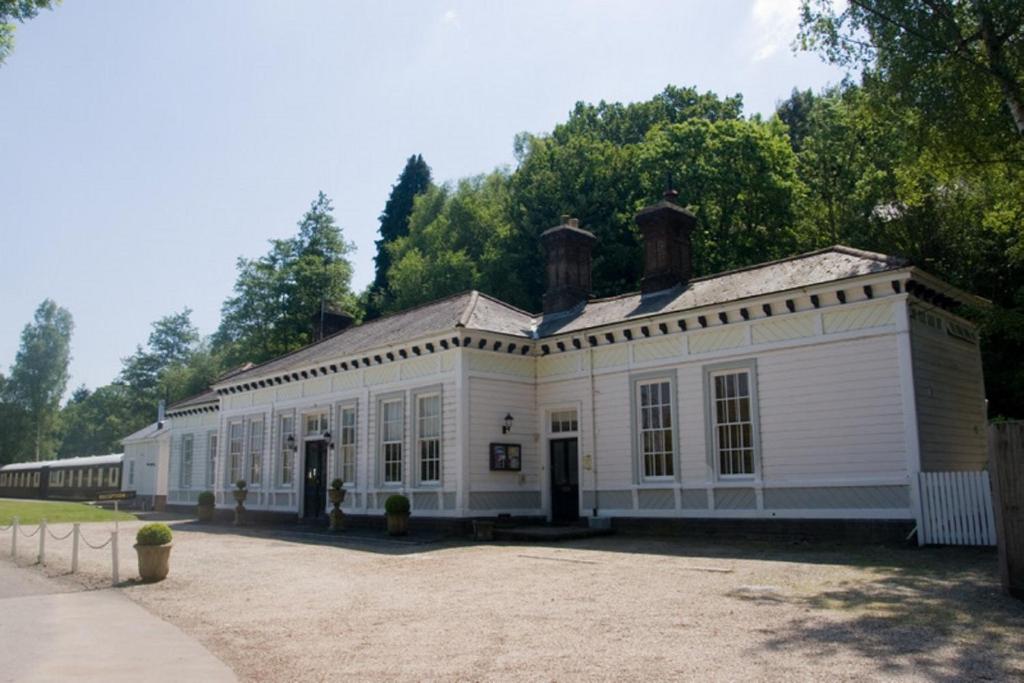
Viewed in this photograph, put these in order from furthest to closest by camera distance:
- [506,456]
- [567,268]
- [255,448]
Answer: [255,448] < [567,268] < [506,456]

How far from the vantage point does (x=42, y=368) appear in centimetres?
7488

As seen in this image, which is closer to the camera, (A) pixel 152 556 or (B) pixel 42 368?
(A) pixel 152 556

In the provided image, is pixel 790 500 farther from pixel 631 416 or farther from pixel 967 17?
pixel 967 17

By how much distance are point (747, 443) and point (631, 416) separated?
9.42 feet

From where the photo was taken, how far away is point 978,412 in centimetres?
1695

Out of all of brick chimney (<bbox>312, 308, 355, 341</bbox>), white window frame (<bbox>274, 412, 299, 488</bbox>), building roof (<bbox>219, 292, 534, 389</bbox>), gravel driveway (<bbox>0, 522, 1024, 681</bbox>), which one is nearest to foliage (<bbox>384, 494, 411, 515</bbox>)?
gravel driveway (<bbox>0, 522, 1024, 681</bbox>)

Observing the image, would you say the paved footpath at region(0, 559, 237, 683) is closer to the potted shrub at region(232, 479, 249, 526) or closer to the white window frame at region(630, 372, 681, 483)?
the white window frame at region(630, 372, 681, 483)

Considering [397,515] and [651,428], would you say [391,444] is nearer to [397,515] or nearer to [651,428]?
[397,515]

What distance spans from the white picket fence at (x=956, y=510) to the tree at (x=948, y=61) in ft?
20.6

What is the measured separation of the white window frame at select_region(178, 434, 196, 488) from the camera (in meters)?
34.7

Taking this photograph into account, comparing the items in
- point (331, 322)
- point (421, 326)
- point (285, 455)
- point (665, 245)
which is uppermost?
point (331, 322)

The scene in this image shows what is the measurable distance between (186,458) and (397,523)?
19.9 meters

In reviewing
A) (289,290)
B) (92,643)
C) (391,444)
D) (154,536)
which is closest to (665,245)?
(391,444)

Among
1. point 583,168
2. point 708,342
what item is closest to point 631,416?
point 708,342
